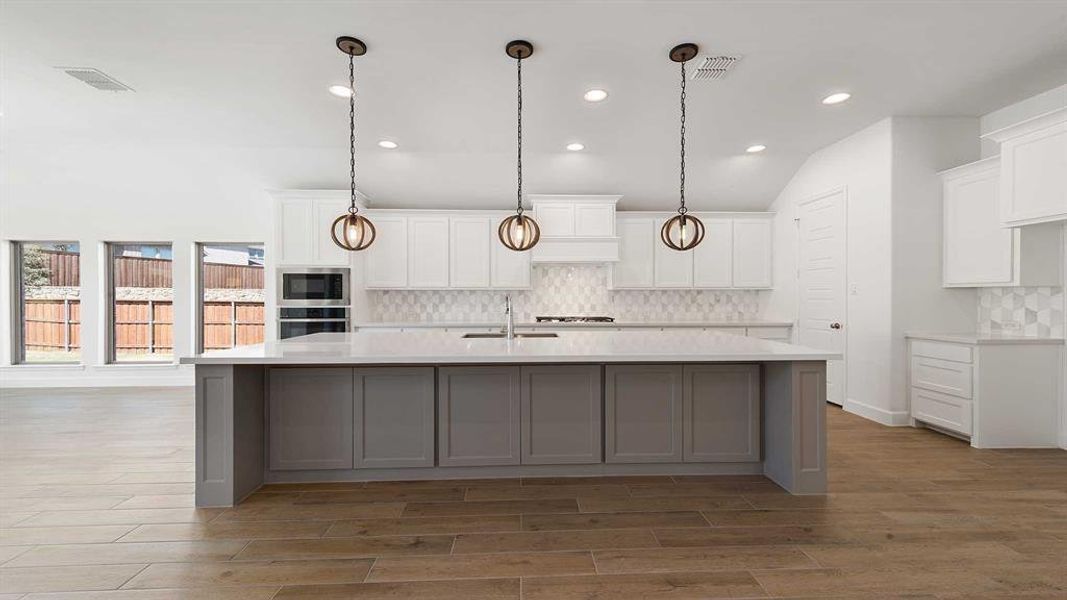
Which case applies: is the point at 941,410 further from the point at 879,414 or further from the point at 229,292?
the point at 229,292

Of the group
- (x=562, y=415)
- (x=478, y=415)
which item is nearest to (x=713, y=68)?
(x=562, y=415)

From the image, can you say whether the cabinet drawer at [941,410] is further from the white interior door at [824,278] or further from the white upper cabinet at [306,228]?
the white upper cabinet at [306,228]

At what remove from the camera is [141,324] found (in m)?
7.00

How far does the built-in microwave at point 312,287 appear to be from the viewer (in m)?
6.10

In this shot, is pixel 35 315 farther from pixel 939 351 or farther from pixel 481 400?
pixel 939 351

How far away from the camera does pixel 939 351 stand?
4.32 m

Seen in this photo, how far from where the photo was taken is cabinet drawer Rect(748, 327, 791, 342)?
641 centimetres

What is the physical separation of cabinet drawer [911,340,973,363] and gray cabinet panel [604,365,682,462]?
8.52ft

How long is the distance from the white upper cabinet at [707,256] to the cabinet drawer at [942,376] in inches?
97.4

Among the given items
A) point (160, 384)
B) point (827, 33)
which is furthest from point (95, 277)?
point (827, 33)

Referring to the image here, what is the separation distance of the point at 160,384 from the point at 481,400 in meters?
5.89

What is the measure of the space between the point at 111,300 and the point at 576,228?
6453 millimetres

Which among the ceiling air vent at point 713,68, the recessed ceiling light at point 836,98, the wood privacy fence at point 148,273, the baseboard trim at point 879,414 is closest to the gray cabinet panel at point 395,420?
the ceiling air vent at point 713,68

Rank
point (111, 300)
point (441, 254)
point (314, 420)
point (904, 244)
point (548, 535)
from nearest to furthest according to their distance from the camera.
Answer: point (548, 535) → point (314, 420) → point (904, 244) → point (441, 254) → point (111, 300)
